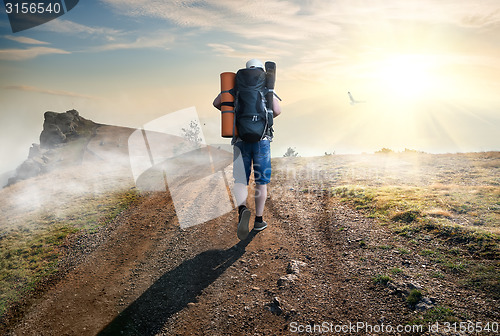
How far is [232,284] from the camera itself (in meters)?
5.62

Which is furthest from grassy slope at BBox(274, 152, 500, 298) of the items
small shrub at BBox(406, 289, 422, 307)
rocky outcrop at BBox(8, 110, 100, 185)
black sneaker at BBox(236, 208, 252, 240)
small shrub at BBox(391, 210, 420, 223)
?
rocky outcrop at BBox(8, 110, 100, 185)

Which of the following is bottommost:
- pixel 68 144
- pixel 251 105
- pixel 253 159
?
pixel 68 144

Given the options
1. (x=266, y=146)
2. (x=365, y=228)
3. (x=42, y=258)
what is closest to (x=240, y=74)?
(x=266, y=146)

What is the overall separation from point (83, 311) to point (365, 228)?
6.88 m

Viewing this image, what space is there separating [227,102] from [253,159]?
1.56 meters

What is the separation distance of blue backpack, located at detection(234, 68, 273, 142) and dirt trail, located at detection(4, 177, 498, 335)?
2.86m

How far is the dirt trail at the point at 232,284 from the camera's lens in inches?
184

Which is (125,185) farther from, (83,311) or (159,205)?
(83,311)

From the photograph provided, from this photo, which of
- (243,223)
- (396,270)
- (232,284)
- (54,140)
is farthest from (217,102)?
(54,140)

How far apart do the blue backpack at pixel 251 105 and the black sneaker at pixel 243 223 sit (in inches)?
70.3

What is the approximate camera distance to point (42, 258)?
8.36m

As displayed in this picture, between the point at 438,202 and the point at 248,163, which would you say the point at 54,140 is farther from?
the point at 438,202

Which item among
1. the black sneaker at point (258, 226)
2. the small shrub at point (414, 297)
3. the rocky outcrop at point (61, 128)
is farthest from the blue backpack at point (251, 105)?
the rocky outcrop at point (61, 128)

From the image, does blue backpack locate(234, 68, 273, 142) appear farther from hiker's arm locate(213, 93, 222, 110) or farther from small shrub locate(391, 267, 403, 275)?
small shrub locate(391, 267, 403, 275)
